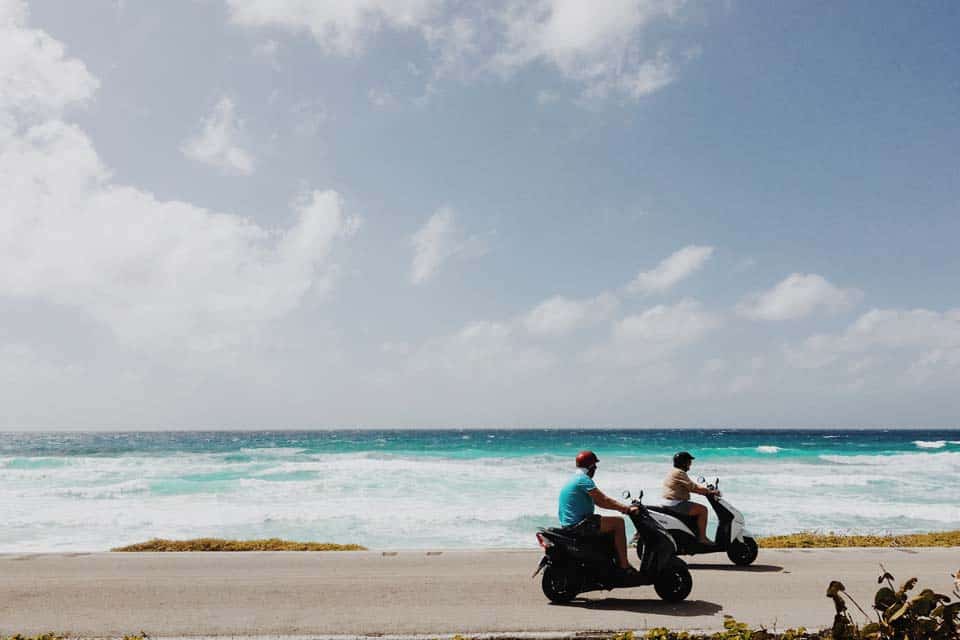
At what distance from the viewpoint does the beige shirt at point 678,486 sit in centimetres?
896

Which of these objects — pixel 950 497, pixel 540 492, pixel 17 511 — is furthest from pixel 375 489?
pixel 950 497

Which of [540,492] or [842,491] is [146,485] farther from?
[842,491]

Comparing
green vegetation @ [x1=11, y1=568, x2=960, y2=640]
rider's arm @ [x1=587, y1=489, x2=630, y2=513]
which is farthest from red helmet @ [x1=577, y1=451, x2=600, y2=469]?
green vegetation @ [x1=11, y1=568, x2=960, y2=640]

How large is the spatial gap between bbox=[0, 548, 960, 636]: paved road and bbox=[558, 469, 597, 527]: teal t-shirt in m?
0.92

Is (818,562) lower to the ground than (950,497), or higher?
higher

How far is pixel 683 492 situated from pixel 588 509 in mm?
2470

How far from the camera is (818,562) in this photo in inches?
371

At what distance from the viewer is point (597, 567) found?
7125 millimetres

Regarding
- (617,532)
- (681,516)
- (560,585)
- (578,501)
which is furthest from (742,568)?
(578,501)

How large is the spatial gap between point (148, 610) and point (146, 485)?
1112 inches

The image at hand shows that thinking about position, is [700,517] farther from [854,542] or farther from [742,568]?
[854,542]

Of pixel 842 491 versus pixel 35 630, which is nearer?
pixel 35 630

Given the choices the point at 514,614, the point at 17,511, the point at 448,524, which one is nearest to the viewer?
the point at 514,614

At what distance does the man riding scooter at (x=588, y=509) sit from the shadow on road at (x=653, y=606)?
0.36 metres
